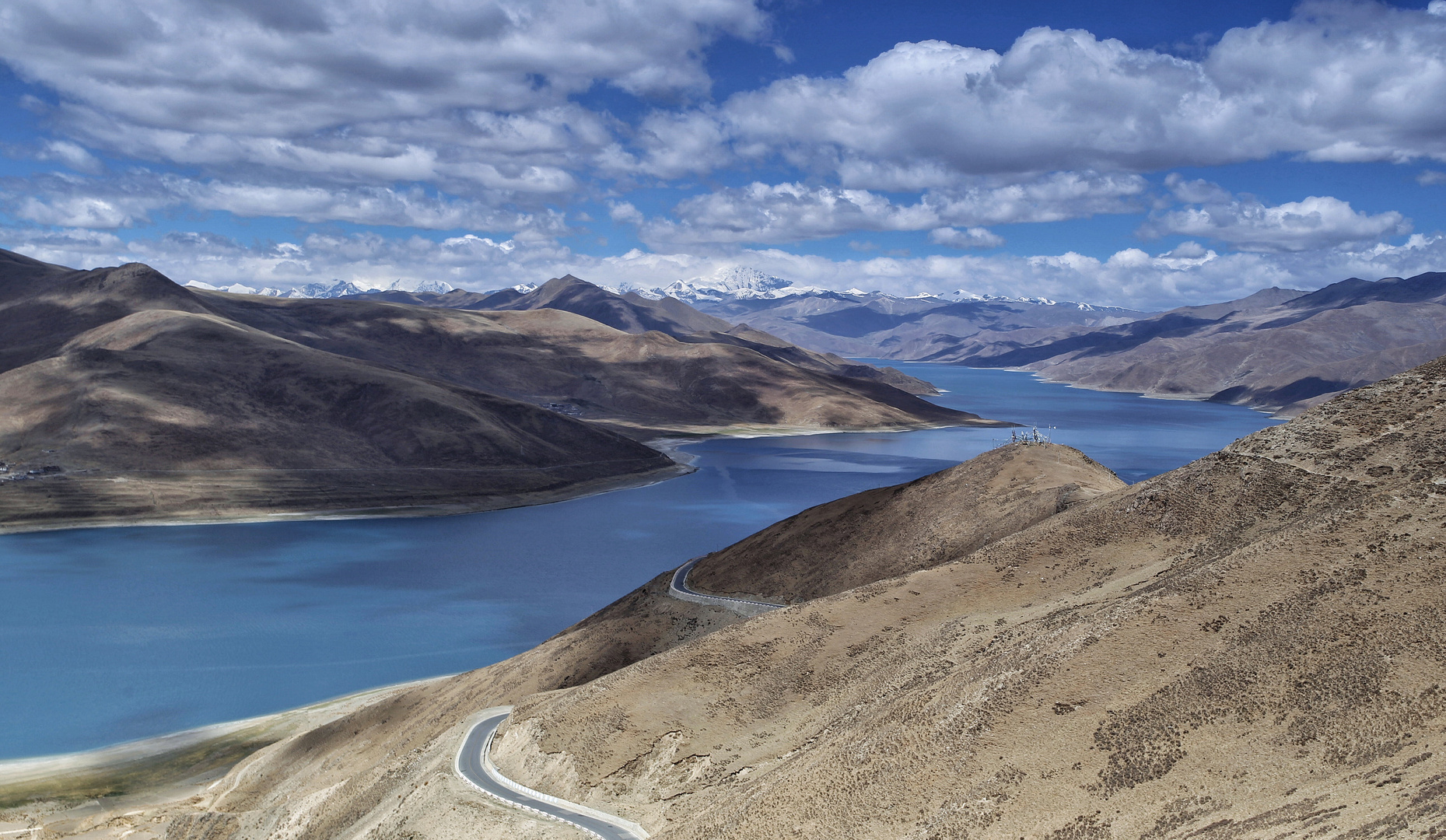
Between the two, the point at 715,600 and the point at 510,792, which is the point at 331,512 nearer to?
the point at 715,600

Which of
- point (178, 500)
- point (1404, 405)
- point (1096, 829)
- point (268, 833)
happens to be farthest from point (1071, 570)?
point (178, 500)

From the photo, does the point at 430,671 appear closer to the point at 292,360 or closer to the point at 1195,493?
the point at 1195,493

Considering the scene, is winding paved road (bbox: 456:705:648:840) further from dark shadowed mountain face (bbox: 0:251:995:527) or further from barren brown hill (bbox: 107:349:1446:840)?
dark shadowed mountain face (bbox: 0:251:995:527)

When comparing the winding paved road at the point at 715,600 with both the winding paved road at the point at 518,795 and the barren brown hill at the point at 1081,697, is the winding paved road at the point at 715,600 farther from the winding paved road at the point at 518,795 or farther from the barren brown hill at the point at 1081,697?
the winding paved road at the point at 518,795

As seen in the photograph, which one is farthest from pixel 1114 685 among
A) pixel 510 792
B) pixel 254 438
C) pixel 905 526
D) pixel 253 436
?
pixel 253 436

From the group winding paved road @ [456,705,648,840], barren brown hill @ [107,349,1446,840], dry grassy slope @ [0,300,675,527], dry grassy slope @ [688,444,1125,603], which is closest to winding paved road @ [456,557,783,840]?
winding paved road @ [456,705,648,840]

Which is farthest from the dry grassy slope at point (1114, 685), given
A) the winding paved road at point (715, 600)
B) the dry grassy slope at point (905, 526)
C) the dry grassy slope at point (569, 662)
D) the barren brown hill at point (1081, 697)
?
the winding paved road at point (715, 600)
